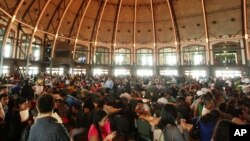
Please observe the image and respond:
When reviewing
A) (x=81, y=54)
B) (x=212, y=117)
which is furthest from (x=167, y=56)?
(x=212, y=117)

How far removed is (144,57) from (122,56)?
124 inches

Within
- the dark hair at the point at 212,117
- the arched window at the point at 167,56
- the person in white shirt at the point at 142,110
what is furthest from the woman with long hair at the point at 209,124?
the arched window at the point at 167,56

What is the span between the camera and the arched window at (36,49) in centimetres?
1983

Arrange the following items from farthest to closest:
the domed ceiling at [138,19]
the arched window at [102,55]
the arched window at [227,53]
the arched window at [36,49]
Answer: the arched window at [102,55] < the arched window at [227,53] < the arched window at [36,49] < the domed ceiling at [138,19]

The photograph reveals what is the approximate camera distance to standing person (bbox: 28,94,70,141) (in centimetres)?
235

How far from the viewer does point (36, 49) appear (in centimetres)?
2028

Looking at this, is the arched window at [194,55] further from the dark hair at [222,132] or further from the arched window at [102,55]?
the dark hair at [222,132]

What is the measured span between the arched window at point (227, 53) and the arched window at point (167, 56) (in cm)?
500

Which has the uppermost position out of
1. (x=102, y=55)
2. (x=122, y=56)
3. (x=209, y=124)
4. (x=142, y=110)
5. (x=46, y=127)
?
(x=102, y=55)

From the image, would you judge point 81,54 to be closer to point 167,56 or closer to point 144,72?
point 144,72

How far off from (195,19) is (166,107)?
819 inches

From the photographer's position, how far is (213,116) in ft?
13.1

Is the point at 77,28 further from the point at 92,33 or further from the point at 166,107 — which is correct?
the point at 166,107

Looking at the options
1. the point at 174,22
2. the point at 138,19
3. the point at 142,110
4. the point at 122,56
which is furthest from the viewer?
the point at 122,56
